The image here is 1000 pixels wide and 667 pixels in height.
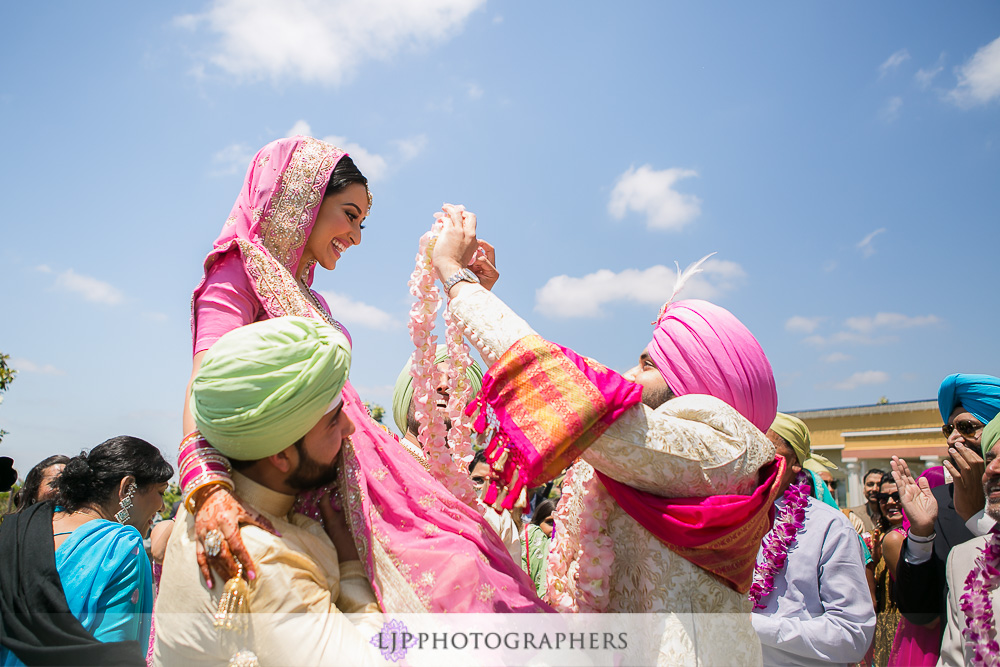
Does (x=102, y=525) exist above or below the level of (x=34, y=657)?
above

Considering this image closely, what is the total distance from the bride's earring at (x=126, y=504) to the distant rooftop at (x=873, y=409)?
52.8 ft

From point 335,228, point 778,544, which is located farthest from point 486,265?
point 778,544

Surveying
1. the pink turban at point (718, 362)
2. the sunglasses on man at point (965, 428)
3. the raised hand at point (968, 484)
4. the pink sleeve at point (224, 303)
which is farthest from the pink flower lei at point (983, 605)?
the pink sleeve at point (224, 303)

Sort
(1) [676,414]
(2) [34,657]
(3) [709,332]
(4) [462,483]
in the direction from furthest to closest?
(2) [34,657]
(4) [462,483]
(3) [709,332]
(1) [676,414]

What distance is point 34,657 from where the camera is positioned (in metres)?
2.94

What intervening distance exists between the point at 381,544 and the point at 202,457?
548mm

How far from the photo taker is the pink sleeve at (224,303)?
74.5 inches

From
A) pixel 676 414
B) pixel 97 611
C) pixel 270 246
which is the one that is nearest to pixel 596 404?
pixel 676 414

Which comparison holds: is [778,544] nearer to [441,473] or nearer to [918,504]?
[918,504]

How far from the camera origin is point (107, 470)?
3.64 metres

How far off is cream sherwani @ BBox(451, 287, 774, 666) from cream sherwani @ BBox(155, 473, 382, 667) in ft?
2.52

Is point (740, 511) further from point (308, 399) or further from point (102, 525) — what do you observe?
point (102, 525)

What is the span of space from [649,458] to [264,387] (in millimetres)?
1036

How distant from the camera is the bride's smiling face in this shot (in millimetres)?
2279
